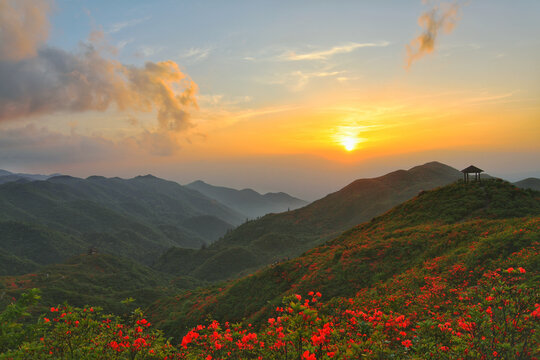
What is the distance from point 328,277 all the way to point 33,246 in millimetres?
191641

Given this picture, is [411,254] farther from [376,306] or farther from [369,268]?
[376,306]

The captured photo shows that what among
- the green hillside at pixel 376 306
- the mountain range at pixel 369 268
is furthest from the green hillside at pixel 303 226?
the green hillside at pixel 376 306

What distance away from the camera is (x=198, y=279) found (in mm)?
97875

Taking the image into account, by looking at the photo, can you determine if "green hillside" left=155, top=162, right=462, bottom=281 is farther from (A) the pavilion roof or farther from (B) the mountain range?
(A) the pavilion roof

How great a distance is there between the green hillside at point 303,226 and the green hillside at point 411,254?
55.3 metres

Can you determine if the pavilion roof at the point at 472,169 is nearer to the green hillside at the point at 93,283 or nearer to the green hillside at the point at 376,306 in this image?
the green hillside at the point at 376,306

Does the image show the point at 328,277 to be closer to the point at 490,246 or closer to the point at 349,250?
the point at 349,250

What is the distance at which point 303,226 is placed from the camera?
123 m

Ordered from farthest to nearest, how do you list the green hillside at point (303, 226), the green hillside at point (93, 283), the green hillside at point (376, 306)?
the green hillside at point (303, 226)
the green hillside at point (93, 283)
the green hillside at point (376, 306)

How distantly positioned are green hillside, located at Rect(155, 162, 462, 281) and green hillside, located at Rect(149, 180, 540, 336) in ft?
181

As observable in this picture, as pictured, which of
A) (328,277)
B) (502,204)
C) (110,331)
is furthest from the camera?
(502,204)

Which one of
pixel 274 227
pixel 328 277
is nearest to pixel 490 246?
pixel 328 277

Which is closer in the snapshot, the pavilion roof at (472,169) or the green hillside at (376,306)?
the green hillside at (376,306)

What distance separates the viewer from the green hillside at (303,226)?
102m
